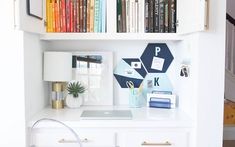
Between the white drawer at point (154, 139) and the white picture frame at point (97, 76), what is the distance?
1.68ft

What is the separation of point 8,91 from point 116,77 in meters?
0.85

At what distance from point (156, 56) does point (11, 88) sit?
1.10 m

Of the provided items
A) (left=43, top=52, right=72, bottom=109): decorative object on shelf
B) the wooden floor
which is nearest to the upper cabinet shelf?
(left=43, top=52, right=72, bottom=109): decorative object on shelf

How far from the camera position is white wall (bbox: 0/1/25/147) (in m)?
1.61

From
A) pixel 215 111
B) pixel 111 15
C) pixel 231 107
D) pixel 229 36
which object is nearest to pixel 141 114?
pixel 215 111

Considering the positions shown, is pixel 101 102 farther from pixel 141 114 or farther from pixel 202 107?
pixel 202 107

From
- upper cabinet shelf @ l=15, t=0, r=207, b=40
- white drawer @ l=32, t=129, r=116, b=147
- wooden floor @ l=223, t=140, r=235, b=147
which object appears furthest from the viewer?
wooden floor @ l=223, t=140, r=235, b=147

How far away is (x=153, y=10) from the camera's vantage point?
1963 millimetres

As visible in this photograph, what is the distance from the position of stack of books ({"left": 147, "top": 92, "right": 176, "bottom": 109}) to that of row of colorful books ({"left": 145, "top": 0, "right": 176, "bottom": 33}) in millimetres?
466

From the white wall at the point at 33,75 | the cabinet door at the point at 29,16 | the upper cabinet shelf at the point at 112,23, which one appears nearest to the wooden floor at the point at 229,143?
the upper cabinet shelf at the point at 112,23

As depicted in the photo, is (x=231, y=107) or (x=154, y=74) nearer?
(x=154, y=74)

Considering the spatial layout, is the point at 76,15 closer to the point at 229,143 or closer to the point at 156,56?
the point at 156,56

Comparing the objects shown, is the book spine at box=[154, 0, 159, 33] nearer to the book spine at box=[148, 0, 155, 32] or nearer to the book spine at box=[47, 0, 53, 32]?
the book spine at box=[148, 0, 155, 32]

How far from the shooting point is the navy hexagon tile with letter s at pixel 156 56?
219 centimetres
